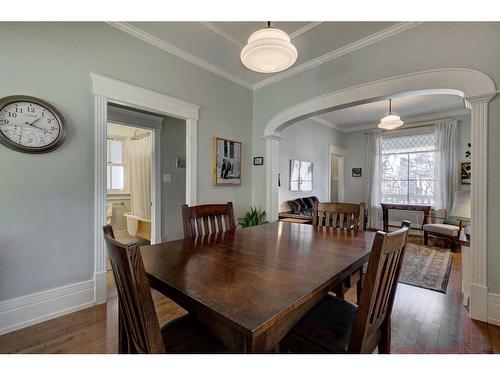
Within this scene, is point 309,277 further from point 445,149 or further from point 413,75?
point 445,149

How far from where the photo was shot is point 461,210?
2250 mm

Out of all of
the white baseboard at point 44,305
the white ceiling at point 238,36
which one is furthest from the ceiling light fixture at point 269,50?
the white baseboard at point 44,305

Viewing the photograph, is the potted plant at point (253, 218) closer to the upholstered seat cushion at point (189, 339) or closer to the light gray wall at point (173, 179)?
the light gray wall at point (173, 179)

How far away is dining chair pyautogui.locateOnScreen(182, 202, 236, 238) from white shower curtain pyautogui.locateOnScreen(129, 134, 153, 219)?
2934 millimetres

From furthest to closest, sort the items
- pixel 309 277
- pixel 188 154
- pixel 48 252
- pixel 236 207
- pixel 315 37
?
pixel 236 207 → pixel 188 154 → pixel 315 37 → pixel 48 252 → pixel 309 277

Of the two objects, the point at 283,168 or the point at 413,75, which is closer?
the point at 413,75

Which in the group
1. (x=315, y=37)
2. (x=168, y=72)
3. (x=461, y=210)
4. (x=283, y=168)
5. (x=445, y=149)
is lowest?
(x=461, y=210)

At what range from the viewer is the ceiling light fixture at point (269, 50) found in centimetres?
149

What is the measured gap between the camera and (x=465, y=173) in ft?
15.4

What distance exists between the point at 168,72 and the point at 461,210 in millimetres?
3417
